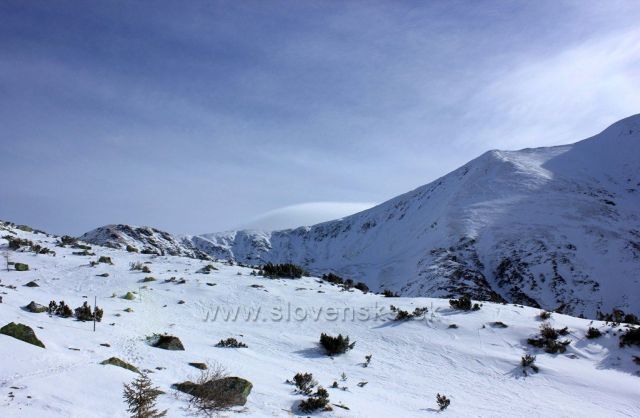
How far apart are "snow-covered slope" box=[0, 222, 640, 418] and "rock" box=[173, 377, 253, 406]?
18 centimetres

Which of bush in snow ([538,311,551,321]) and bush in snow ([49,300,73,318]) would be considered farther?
bush in snow ([538,311,551,321])

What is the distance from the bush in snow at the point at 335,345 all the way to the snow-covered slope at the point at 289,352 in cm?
22

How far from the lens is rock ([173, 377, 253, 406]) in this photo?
6.91 metres

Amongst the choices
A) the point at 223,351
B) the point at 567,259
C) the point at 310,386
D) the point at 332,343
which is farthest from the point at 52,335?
the point at 567,259

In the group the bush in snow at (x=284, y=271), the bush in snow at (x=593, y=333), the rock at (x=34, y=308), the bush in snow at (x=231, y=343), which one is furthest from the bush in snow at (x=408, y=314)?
the rock at (x=34, y=308)

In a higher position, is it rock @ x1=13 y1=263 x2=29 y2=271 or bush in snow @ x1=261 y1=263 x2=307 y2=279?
rock @ x1=13 y1=263 x2=29 y2=271

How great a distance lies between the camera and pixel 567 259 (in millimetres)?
35000

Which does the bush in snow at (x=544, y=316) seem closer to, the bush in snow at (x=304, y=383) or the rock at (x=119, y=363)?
the bush in snow at (x=304, y=383)

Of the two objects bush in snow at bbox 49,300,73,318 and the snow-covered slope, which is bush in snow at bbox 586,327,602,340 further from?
bush in snow at bbox 49,300,73,318

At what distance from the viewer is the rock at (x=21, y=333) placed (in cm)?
766

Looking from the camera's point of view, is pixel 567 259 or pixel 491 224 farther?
pixel 491 224

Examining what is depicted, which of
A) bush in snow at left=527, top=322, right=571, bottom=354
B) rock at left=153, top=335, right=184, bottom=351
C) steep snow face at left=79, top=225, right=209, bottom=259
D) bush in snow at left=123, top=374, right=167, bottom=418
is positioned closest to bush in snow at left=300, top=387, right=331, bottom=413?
bush in snow at left=123, top=374, right=167, bottom=418

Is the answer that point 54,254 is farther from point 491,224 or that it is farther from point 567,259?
point 491,224

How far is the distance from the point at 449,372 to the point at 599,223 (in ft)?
122
